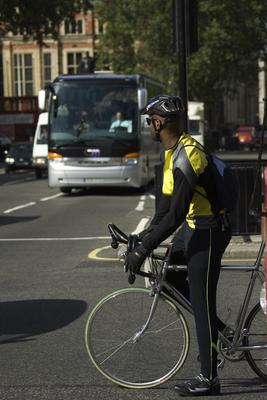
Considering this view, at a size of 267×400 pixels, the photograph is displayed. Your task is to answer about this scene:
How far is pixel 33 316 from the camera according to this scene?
696 cm

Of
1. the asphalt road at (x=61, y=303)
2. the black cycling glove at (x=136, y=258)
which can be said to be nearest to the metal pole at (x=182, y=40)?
the asphalt road at (x=61, y=303)

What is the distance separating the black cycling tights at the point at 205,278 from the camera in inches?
177

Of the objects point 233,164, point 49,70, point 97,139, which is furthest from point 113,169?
point 49,70

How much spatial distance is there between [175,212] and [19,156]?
36122mm

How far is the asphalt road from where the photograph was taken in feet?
16.0

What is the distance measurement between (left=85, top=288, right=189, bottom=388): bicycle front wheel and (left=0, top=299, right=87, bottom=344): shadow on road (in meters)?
1.52

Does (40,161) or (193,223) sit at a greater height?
(193,223)

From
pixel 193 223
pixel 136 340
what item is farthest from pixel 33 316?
pixel 193 223

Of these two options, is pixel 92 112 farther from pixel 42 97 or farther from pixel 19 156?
pixel 19 156

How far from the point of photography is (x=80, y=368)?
530 centimetres

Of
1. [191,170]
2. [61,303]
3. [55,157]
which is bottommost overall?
[61,303]

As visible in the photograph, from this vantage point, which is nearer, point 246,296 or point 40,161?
point 246,296

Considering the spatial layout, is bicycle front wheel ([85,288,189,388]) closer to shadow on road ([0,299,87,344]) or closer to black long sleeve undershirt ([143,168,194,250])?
black long sleeve undershirt ([143,168,194,250])

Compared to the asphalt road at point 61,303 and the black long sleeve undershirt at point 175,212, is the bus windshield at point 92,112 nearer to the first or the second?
the asphalt road at point 61,303
